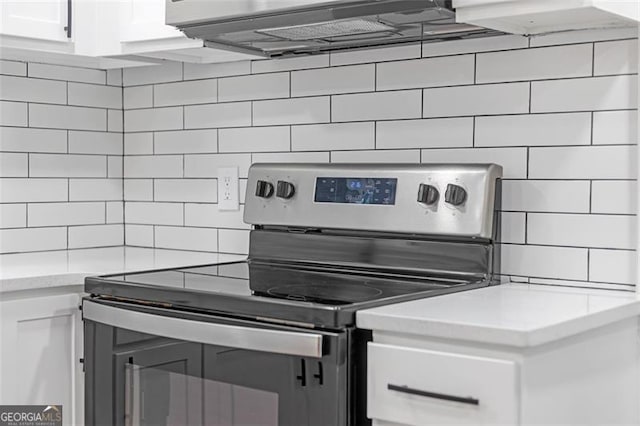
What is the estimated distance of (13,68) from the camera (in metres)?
2.58

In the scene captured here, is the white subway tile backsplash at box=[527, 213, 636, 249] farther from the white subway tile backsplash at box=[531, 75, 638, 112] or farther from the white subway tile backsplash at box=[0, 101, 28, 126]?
the white subway tile backsplash at box=[0, 101, 28, 126]

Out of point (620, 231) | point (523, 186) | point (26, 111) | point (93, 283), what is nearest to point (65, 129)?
point (26, 111)

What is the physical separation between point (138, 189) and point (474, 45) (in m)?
1.22

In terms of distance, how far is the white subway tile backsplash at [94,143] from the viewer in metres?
2.74

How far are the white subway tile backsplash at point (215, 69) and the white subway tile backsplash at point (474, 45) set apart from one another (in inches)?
23.0

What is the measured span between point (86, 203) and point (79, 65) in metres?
0.42

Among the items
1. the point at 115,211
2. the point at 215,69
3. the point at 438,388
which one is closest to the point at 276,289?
the point at 438,388

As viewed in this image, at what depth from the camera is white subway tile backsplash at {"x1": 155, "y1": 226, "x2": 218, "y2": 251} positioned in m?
2.63

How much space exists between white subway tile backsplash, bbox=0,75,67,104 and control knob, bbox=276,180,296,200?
2.74 feet

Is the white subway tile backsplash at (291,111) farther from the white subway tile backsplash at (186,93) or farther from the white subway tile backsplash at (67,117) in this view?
the white subway tile backsplash at (67,117)

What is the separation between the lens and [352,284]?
1940mm

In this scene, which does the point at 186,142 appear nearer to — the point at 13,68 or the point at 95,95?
the point at 95,95

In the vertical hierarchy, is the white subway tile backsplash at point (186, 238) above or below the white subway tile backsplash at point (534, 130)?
below

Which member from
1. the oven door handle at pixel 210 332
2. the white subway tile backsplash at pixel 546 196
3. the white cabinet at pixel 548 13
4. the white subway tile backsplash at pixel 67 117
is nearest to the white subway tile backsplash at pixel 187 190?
the white subway tile backsplash at pixel 67 117
